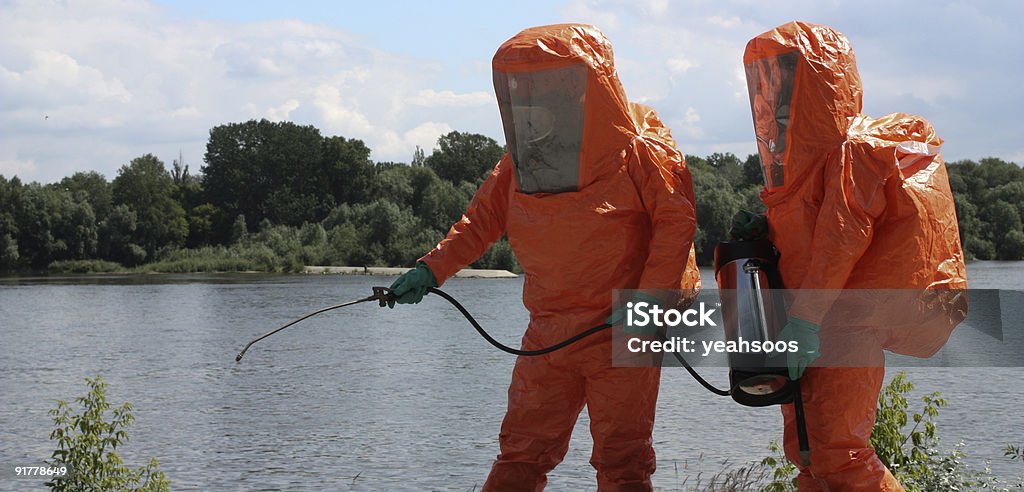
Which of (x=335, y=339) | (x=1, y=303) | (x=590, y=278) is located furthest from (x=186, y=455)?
(x=1, y=303)

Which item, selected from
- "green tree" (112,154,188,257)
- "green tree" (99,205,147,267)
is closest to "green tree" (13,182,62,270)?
"green tree" (99,205,147,267)

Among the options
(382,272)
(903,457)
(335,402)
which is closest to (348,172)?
(382,272)

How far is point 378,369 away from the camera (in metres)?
18.5

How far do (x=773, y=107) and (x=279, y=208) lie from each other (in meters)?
58.2

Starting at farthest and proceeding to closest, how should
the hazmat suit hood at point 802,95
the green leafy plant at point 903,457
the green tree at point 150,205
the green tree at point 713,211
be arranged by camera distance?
the green tree at point 150,205
the green tree at point 713,211
the green leafy plant at point 903,457
the hazmat suit hood at point 802,95

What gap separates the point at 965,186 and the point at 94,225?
134 ft

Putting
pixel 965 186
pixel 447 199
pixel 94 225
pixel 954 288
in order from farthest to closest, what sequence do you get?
pixel 94 225 → pixel 447 199 → pixel 965 186 → pixel 954 288

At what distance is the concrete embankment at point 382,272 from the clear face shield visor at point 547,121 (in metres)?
41.1

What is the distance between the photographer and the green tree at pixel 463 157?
63.3 meters

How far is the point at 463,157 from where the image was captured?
63.8m

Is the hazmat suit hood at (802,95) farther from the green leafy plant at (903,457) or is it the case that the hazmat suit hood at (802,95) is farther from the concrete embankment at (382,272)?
the concrete embankment at (382,272)

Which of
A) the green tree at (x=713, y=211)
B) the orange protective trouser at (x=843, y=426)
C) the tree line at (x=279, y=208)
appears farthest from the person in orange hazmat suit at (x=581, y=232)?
the tree line at (x=279, y=208)

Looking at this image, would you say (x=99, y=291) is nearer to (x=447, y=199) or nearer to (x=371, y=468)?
(x=447, y=199)

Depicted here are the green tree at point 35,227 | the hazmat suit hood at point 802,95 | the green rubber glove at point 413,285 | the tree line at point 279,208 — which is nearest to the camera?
the hazmat suit hood at point 802,95
